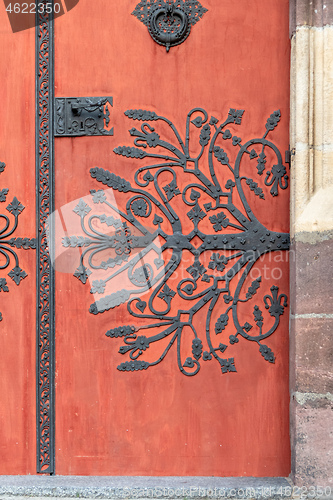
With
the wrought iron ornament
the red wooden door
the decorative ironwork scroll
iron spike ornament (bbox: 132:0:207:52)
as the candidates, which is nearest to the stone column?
the red wooden door

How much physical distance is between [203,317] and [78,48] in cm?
134

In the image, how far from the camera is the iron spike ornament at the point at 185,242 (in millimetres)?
2793

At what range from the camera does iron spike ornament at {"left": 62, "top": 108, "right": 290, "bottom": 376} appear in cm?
279

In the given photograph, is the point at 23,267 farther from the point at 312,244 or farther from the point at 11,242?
the point at 312,244

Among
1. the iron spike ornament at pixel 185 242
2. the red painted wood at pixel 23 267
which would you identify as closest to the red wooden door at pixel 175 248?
the iron spike ornament at pixel 185 242

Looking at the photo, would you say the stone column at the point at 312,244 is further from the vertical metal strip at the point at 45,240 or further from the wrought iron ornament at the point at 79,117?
the vertical metal strip at the point at 45,240

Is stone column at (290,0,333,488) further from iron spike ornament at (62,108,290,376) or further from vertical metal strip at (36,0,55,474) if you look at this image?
vertical metal strip at (36,0,55,474)

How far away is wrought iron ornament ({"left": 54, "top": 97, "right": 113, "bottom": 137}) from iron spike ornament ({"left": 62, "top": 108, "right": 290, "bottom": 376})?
0.45 ft

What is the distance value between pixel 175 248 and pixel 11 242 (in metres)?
0.74

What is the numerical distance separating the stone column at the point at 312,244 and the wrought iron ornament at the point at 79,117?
84cm

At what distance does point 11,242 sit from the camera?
9.32ft

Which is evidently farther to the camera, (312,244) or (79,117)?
(79,117)

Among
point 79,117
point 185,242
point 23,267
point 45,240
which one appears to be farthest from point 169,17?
point 23,267

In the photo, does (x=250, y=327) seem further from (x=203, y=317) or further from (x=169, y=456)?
(x=169, y=456)
